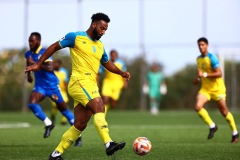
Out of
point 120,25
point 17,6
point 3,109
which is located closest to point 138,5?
point 120,25

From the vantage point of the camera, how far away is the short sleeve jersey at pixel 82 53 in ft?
30.0

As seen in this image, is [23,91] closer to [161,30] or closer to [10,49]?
[10,49]

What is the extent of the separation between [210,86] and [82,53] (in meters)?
6.50

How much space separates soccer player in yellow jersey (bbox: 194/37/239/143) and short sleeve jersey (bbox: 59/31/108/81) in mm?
5528

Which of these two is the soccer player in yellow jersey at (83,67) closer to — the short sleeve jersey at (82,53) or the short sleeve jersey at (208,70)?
the short sleeve jersey at (82,53)

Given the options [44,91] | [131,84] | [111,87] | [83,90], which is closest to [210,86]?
[44,91]

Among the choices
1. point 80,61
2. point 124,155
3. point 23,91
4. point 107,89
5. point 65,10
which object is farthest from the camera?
point 65,10

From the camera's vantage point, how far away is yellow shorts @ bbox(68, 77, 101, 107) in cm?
898

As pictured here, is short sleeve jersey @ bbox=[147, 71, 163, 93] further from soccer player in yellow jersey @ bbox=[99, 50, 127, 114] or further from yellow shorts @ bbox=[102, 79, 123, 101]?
yellow shorts @ bbox=[102, 79, 123, 101]

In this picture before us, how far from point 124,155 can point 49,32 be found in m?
26.4

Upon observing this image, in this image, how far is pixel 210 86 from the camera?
586 inches

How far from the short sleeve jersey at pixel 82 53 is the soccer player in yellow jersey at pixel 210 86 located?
18.1ft

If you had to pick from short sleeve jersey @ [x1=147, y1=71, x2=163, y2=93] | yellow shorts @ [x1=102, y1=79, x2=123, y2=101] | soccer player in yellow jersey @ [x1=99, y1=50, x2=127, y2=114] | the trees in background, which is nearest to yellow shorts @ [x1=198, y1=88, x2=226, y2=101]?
soccer player in yellow jersey @ [x1=99, y1=50, x2=127, y2=114]

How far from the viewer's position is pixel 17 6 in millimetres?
36062
